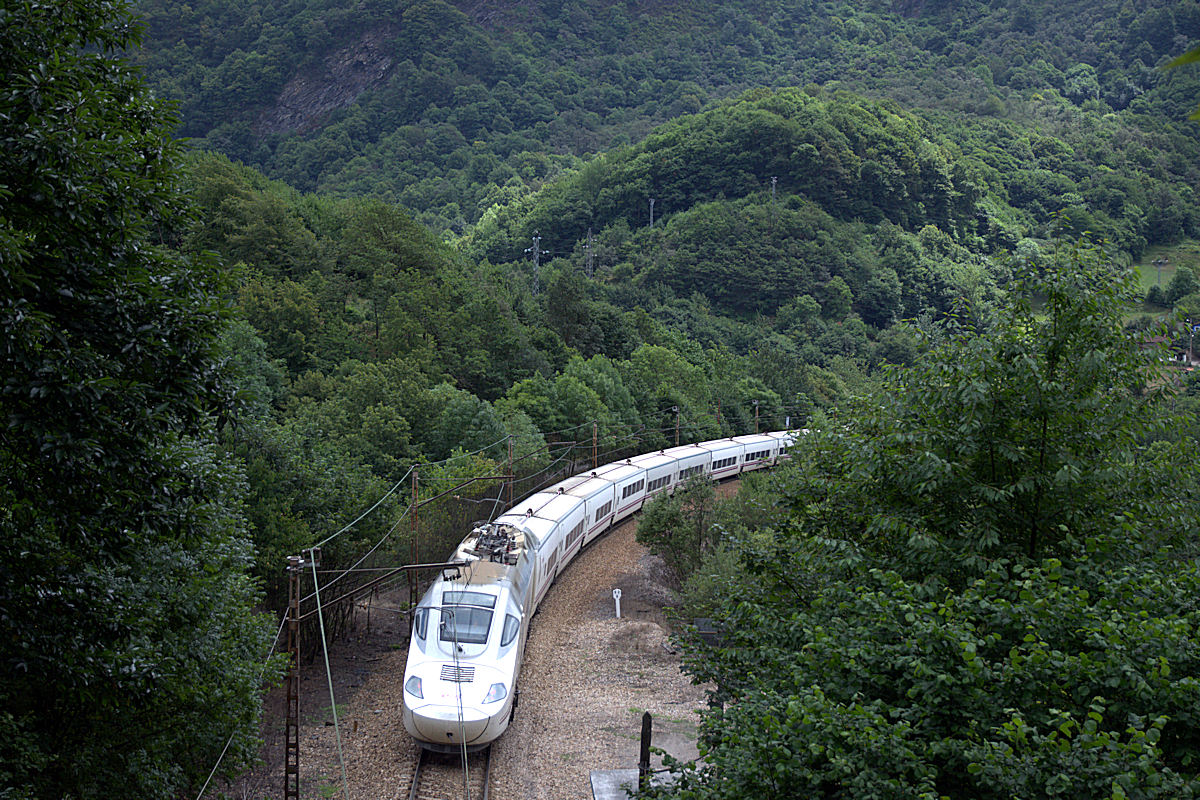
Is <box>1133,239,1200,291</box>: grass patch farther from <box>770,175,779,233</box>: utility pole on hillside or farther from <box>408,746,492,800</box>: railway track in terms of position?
→ <box>408,746,492,800</box>: railway track

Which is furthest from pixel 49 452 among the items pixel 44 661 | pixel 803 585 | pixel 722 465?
pixel 722 465

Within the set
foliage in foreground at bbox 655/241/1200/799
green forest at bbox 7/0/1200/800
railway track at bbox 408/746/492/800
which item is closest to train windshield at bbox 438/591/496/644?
railway track at bbox 408/746/492/800

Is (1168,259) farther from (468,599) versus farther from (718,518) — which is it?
(468,599)

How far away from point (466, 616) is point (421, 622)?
95cm

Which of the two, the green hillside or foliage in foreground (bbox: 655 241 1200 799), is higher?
the green hillside

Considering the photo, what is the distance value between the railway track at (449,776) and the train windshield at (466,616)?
2.15 meters

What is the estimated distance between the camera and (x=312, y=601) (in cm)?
2164

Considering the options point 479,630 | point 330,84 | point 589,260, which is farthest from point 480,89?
point 479,630

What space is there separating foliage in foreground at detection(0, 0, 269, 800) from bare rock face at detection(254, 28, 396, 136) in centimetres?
16148

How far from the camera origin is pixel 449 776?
15602 mm

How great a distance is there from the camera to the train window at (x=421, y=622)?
17.1m

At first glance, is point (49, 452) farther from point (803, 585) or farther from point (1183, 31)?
point (1183, 31)

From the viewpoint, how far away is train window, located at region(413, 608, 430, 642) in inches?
674

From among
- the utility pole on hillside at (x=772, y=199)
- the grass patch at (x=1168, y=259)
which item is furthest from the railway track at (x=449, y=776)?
the grass patch at (x=1168, y=259)
